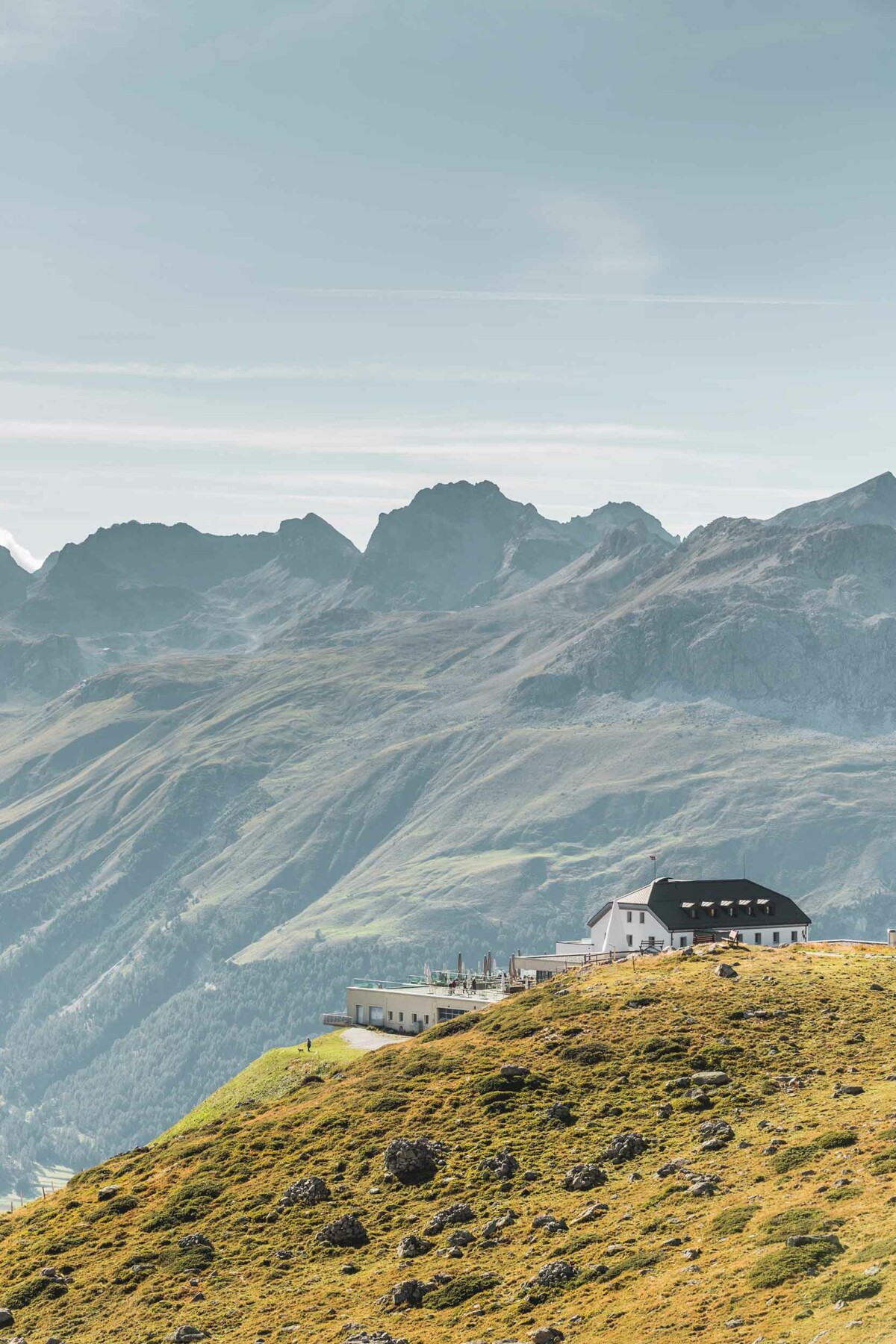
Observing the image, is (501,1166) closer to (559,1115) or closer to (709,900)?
(559,1115)

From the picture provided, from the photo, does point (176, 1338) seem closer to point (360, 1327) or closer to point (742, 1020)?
point (360, 1327)

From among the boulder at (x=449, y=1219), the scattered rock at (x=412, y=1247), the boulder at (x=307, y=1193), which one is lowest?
the boulder at (x=307, y=1193)

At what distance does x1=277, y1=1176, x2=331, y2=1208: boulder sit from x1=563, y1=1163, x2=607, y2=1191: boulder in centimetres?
1382

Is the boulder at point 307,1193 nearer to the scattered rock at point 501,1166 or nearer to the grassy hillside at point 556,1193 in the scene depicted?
the grassy hillside at point 556,1193

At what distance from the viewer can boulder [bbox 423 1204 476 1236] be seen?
6694 centimetres

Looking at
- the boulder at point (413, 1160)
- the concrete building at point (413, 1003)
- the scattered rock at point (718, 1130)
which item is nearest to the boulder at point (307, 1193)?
the boulder at point (413, 1160)

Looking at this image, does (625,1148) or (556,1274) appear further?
(625,1148)

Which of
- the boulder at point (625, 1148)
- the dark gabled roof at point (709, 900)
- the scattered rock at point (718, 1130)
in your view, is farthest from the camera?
the dark gabled roof at point (709, 900)

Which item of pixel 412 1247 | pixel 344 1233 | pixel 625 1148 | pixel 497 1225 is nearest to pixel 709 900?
pixel 625 1148

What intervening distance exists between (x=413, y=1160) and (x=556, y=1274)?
20.0 metres

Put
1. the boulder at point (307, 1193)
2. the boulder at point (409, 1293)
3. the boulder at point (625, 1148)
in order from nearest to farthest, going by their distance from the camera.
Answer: the boulder at point (409, 1293) < the boulder at point (625, 1148) < the boulder at point (307, 1193)

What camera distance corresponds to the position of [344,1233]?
6975 cm

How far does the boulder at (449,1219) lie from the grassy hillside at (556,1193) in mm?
192

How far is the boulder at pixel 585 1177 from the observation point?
6719 centimetres
